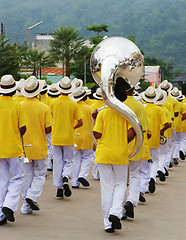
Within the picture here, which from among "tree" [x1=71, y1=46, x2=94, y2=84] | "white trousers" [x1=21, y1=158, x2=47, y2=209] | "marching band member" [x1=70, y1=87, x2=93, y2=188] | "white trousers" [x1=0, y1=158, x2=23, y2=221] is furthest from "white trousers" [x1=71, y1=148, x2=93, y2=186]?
"tree" [x1=71, y1=46, x2=94, y2=84]

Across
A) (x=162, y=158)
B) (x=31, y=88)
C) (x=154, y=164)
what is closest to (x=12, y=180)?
(x=31, y=88)

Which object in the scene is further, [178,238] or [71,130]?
[71,130]

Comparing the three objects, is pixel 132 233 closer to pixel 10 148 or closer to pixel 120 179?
pixel 120 179

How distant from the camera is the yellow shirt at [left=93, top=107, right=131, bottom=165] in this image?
22.9ft

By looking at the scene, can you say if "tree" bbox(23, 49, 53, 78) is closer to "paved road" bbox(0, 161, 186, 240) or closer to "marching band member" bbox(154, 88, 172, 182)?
"marching band member" bbox(154, 88, 172, 182)

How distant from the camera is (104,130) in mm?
7016

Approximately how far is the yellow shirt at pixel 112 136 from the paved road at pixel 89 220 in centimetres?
96

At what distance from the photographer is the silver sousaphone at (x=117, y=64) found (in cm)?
698

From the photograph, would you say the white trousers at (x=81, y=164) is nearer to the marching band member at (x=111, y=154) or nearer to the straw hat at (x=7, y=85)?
the straw hat at (x=7, y=85)

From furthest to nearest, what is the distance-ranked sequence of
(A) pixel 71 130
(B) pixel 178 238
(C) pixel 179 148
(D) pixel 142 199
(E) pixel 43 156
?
(C) pixel 179 148 < (A) pixel 71 130 < (D) pixel 142 199 < (E) pixel 43 156 < (B) pixel 178 238

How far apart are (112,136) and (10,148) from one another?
1419mm

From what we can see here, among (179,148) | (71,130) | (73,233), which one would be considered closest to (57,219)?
(73,233)

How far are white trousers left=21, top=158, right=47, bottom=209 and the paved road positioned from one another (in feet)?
0.94

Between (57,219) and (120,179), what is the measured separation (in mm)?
1278
